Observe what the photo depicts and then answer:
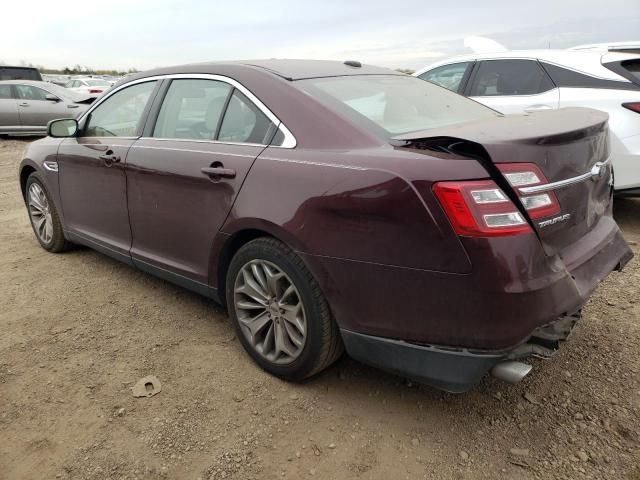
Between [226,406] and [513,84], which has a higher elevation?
[513,84]

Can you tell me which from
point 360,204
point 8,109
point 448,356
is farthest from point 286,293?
point 8,109

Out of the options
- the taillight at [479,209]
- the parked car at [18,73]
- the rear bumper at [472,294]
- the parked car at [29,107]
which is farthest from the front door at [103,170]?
the parked car at [18,73]

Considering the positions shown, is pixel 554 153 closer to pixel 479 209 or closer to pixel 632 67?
pixel 479 209

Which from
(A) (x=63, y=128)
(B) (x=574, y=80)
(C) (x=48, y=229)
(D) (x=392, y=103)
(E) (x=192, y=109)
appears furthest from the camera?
(B) (x=574, y=80)

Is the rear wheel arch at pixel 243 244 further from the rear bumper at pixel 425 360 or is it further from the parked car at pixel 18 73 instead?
the parked car at pixel 18 73

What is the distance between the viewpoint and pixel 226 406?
2.50 meters

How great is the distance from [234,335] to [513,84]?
4005 mm

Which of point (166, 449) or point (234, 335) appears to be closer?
point (166, 449)

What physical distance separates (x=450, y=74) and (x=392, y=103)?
3783 millimetres

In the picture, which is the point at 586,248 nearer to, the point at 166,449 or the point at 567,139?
the point at 567,139

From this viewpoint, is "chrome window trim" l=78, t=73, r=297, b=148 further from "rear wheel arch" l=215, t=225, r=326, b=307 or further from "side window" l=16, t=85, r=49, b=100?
"side window" l=16, t=85, r=49, b=100

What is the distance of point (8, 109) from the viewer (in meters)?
12.4

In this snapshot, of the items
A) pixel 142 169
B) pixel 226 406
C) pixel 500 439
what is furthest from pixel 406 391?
pixel 142 169

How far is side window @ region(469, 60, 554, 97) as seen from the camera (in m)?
5.25
